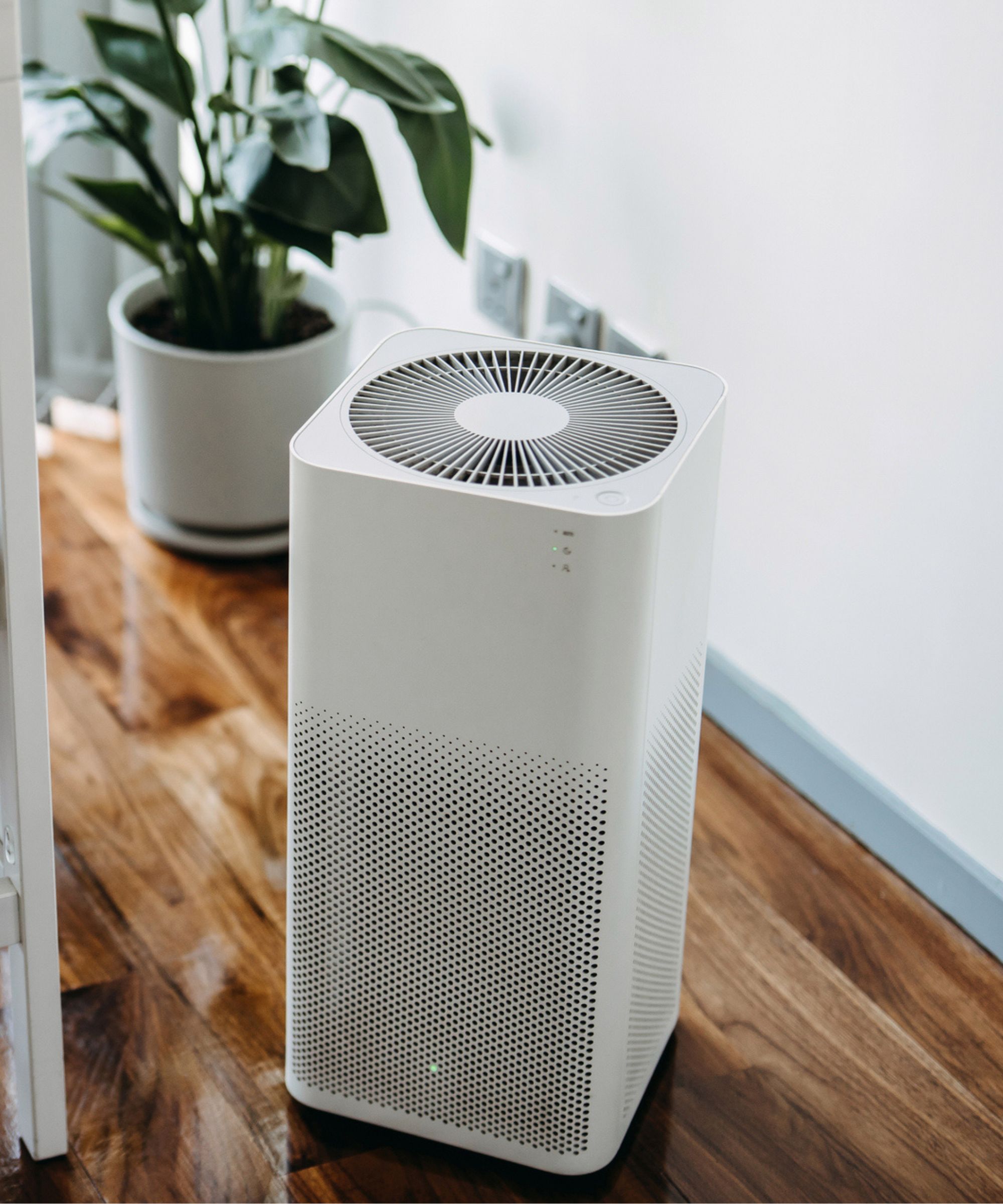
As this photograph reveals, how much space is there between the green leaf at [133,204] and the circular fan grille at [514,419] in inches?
32.9

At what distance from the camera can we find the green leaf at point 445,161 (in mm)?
1490

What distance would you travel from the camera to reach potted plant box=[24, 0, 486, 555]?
1473 mm

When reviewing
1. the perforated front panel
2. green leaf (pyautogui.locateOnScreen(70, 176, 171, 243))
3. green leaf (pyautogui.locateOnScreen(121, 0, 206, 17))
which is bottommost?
the perforated front panel

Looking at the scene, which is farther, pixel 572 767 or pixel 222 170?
pixel 222 170

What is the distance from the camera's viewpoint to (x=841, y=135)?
1280 millimetres

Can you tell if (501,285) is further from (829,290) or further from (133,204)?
(829,290)

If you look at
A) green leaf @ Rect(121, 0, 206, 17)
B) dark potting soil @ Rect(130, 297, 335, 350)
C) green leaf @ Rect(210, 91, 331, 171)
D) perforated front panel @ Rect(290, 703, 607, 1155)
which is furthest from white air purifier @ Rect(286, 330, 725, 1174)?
dark potting soil @ Rect(130, 297, 335, 350)

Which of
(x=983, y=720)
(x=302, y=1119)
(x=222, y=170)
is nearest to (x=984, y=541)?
(x=983, y=720)

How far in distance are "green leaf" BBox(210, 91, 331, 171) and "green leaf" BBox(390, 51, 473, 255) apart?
90mm

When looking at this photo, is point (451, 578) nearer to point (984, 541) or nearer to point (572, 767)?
point (572, 767)

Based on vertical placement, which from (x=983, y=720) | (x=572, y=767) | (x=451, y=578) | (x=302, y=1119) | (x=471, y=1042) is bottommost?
(x=302, y=1119)

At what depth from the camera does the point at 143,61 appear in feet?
5.29

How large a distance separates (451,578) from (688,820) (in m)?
0.34

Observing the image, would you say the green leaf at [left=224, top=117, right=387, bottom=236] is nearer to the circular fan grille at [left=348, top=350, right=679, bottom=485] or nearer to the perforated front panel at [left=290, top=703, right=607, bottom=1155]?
the circular fan grille at [left=348, top=350, right=679, bottom=485]
